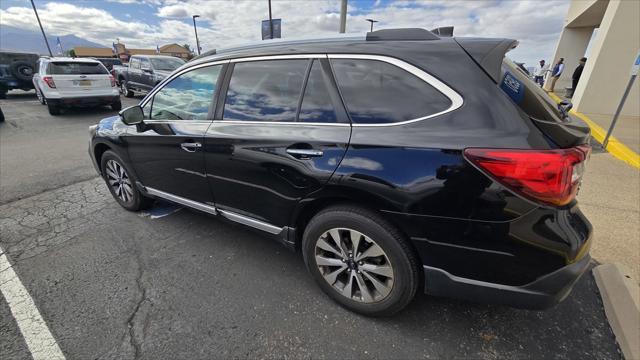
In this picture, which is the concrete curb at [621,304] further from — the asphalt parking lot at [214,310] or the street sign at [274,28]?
the street sign at [274,28]

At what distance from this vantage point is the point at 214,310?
85.8 inches

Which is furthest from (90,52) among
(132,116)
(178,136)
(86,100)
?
(178,136)

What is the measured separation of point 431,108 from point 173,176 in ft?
7.83

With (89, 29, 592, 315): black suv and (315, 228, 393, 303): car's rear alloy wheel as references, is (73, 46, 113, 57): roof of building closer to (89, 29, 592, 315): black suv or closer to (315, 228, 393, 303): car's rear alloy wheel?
(89, 29, 592, 315): black suv

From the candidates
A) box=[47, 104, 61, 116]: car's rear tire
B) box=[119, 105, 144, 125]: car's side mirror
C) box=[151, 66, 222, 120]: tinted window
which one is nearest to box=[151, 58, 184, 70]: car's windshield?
box=[47, 104, 61, 116]: car's rear tire

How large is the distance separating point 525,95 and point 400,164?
76cm

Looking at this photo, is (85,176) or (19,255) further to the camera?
(85,176)

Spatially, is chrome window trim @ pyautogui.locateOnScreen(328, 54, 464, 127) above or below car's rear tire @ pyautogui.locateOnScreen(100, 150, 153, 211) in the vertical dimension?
above

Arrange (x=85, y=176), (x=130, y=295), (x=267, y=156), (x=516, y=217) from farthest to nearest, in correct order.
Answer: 1. (x=85, y=176)
2. (x=130, y=295)
3. (x=267, y=156)
4. (x=516, y=217)

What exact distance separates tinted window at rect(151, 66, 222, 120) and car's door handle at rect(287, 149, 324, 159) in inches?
39.8

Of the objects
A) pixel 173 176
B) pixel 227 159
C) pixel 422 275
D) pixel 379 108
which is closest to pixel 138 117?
pixel 173 176

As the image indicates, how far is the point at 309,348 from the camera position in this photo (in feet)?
6.21

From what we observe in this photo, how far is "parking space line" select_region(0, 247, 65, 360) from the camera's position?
6.12 feet

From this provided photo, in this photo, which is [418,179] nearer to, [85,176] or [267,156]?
[267,156]
